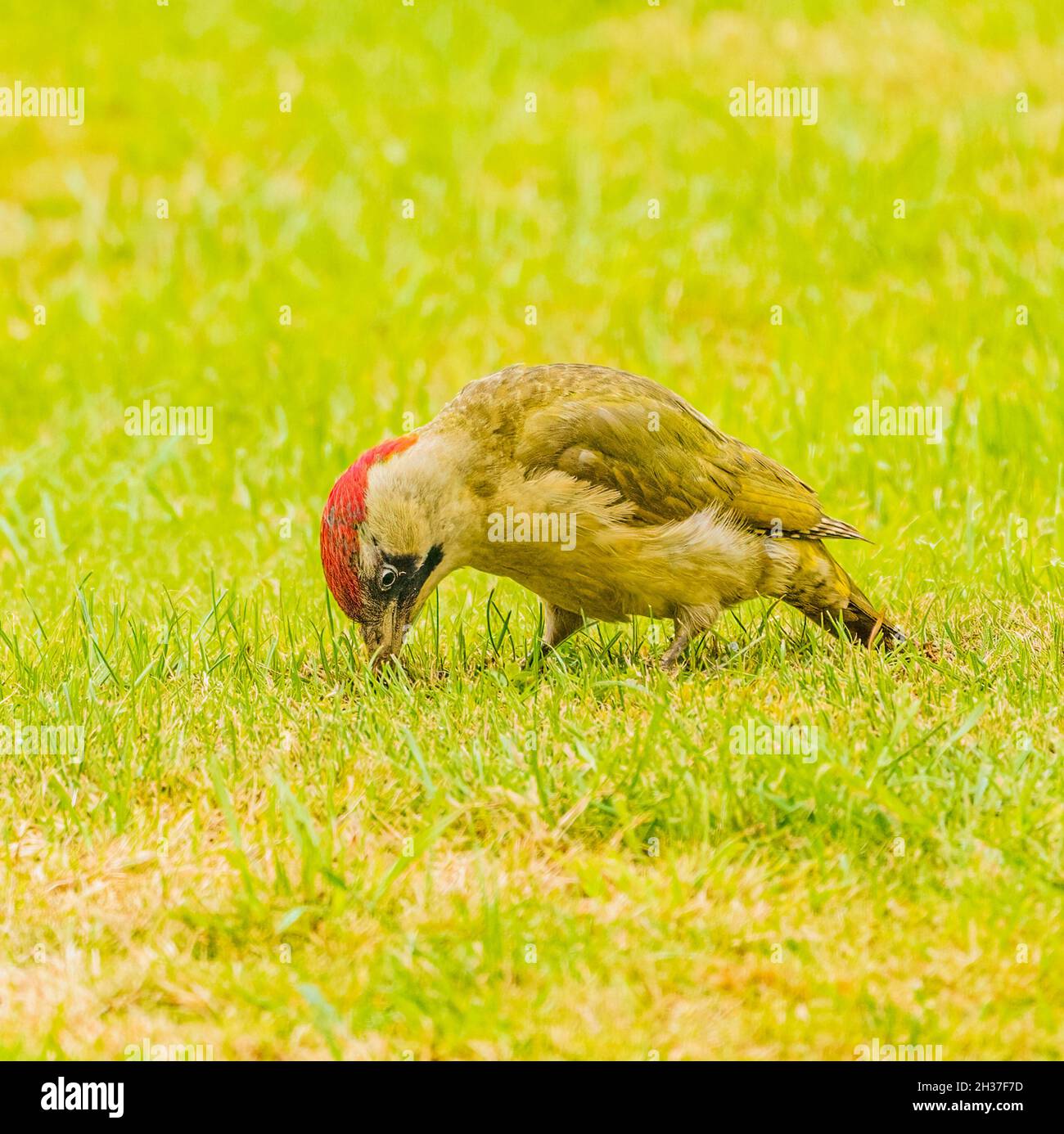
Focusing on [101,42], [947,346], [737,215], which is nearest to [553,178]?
[737,215]

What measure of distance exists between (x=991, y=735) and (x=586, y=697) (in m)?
1.32

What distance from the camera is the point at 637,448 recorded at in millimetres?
6301

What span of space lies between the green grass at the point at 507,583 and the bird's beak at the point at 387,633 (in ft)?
0.47

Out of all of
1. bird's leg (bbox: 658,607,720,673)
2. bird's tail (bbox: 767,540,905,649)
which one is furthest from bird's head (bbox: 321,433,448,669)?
bird's tail (bbox: 767,540,905,649)

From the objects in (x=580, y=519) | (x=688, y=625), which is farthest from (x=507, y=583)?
(x=580, y=519)

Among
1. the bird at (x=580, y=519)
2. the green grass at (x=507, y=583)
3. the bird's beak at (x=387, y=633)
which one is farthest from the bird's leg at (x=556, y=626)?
the bird's beak at (x=387, y=633)

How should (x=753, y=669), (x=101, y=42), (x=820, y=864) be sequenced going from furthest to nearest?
1. (x=101, y=42)
2. (x=753, y=669)
3. (x=820, y=864)

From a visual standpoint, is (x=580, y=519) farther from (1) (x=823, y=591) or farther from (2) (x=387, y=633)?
(1) (x=823, y=591)

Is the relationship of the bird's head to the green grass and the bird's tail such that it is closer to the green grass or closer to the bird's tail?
the green grass

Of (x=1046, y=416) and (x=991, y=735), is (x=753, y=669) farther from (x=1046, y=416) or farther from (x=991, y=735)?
(x=1046, y=416)

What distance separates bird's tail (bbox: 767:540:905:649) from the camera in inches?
256

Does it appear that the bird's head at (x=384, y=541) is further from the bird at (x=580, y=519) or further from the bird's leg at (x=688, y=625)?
the bird's leg at (x=688, y=625)

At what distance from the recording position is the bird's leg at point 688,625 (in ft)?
20.6

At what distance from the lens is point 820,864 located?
471 cm
